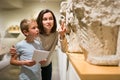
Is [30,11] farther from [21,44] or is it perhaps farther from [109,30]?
[109,30]

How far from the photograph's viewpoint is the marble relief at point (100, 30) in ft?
2.93

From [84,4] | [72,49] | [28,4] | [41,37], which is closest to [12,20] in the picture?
[28,4]

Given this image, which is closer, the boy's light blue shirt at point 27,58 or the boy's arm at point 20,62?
the boy's arm at point 20,62

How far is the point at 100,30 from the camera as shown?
36.8 inches

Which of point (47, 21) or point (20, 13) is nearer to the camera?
point (47, 21)

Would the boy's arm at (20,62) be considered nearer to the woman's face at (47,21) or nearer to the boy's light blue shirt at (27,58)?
the boy's light blue shirt at (27,58)

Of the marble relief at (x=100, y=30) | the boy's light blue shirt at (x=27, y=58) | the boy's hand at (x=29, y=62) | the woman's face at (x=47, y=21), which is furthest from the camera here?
the woman's face at (x=47, y=21)

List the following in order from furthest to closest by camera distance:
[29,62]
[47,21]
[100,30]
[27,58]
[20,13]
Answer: [20,13], [47,21], [27,58], [29,62], [100,30]

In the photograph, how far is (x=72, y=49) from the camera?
1527mm

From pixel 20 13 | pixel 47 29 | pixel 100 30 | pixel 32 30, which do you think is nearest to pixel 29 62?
pixel 32 30

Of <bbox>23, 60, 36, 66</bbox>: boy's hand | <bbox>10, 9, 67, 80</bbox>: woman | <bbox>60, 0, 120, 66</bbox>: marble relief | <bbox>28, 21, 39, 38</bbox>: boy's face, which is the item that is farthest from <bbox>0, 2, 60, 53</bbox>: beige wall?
<bbox>60, 0, 120, 66</bbox>: marble relief

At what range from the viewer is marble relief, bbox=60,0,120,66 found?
894mm

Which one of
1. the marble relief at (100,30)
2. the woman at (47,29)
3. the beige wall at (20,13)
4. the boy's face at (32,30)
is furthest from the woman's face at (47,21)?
the beige wall at (20,13)

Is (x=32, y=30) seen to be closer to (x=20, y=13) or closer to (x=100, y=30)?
(x=100, y=30)
